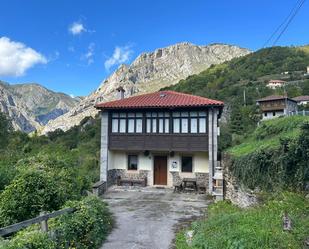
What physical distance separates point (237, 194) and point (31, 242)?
886 centimetres

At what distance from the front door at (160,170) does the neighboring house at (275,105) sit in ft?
97.9

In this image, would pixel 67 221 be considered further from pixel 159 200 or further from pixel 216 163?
pixel 216 163

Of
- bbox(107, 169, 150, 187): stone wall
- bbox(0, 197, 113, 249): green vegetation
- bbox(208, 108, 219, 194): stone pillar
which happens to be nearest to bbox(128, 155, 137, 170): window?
bbox(107, 169, 150, 187): stone wall

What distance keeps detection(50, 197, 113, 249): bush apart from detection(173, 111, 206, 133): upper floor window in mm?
9929

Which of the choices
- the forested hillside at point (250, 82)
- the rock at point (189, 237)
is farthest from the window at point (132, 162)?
the forested hillside at point (250, 82)

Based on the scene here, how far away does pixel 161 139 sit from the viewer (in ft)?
62.0

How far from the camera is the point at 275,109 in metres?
45.8

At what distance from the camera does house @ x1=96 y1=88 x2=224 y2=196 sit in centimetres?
1823

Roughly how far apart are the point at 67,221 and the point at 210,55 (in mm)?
159670

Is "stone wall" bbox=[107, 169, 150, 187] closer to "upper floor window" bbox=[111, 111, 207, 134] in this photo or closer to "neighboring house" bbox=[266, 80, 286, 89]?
"upper floor window" bbox=[111, 111, 207, 134]

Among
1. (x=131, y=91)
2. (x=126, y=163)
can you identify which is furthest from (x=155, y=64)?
(x=126, y=163)

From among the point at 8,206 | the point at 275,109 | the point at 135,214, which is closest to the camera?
the point at 8,206

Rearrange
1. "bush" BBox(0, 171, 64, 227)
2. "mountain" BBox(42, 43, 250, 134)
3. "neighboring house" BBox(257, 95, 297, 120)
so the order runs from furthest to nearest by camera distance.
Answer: "mountain" BBox(42, 43, 250, 134) < "neighboring house" BBox(257, 95, 297, 120) < "bush" BBox(0, 171, 64, 227)

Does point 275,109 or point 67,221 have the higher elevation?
point 275,109
